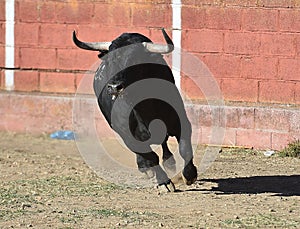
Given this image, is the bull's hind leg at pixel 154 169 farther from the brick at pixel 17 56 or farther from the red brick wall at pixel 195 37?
the brick at pixel 17 56

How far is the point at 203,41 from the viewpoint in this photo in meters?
10.7

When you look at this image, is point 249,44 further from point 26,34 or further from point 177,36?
point 26,34

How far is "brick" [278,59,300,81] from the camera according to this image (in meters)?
10.2

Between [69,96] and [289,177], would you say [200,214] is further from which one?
[69,96]

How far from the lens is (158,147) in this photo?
10156mm

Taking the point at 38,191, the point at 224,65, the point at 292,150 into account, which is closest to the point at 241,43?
the point at 224,65

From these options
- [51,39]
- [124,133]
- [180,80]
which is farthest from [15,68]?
[124,133]

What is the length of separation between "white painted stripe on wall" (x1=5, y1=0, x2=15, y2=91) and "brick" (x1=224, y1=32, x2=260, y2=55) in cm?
273

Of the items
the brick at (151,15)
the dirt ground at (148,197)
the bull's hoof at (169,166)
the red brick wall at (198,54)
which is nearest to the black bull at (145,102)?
the bull's hoof at (169,166)

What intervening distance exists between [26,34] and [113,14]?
1.20m

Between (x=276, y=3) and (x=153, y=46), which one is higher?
(x=276, y=3)

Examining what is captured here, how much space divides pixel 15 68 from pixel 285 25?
342 centimetres

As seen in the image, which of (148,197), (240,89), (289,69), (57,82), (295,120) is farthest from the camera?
(57,82)

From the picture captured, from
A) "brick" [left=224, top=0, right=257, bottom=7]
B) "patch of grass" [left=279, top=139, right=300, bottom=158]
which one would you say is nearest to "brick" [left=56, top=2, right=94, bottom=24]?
"brick" [left=224, top=0, right=257, bottom=7]
